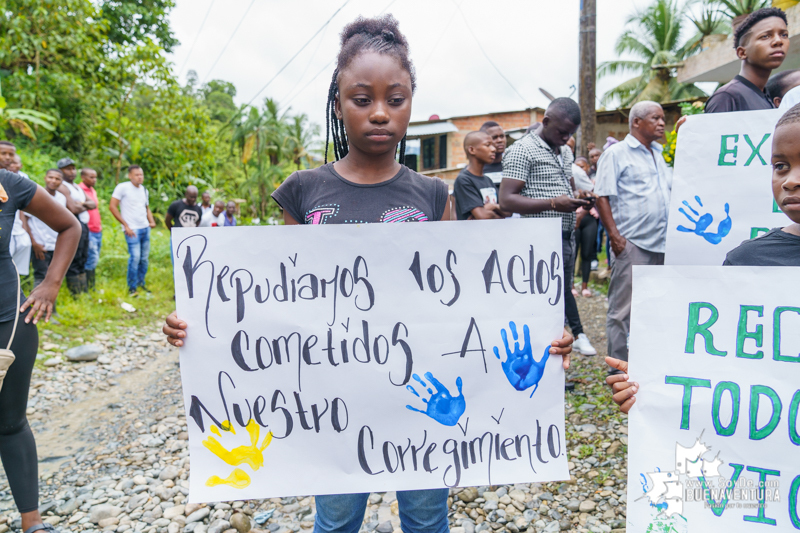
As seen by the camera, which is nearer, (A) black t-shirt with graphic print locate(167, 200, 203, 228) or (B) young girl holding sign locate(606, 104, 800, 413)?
(B) young girl holding sign locate(606, 104, 800, 413)

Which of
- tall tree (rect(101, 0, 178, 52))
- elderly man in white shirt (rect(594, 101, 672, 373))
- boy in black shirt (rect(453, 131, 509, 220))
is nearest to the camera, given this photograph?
elderly man in white shirt (rect(594, 101, 672, 373))

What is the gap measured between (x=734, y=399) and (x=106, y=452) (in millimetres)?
3318

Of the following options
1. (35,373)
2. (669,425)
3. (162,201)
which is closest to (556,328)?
(669,425)

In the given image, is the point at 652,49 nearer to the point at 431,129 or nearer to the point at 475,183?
the point at 431,129

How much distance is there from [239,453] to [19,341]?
3.82 feet

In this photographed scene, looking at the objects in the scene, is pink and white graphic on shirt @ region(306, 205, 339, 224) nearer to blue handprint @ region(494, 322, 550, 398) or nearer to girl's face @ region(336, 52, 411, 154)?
girl's face @ region(336, 52, 411, 154)

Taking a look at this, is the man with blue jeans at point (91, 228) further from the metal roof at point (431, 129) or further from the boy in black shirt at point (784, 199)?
the metal roof at point (431, 129)

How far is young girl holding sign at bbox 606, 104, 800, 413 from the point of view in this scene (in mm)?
1211

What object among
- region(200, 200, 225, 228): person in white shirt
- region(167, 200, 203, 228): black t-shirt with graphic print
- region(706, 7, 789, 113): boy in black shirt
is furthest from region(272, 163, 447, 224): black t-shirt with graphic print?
region(200, 200, 225, 228): person in white shirt

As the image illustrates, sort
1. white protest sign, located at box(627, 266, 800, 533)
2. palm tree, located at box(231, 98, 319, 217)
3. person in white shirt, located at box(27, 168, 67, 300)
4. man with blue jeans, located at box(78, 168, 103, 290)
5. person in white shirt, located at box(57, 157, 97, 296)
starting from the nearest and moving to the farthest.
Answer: white protest sign, located at box(627, 266, 800, 533) → person in white shirt, located at box(27, 168, 67, 300) → person in white shirt, located at box(57, 157, 97, 296) → man with blue jeans, located at box(78, 168, 103, 290) → palm tree, located at box(231, 98, 319, 217)

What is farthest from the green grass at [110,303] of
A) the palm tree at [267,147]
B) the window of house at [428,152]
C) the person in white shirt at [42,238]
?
the window of house at [428,152]

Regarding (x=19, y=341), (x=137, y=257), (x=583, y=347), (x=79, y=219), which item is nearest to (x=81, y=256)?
(x=79, y=219)

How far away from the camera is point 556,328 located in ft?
4.77

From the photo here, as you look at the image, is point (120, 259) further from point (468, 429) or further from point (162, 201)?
point (468, 429)
